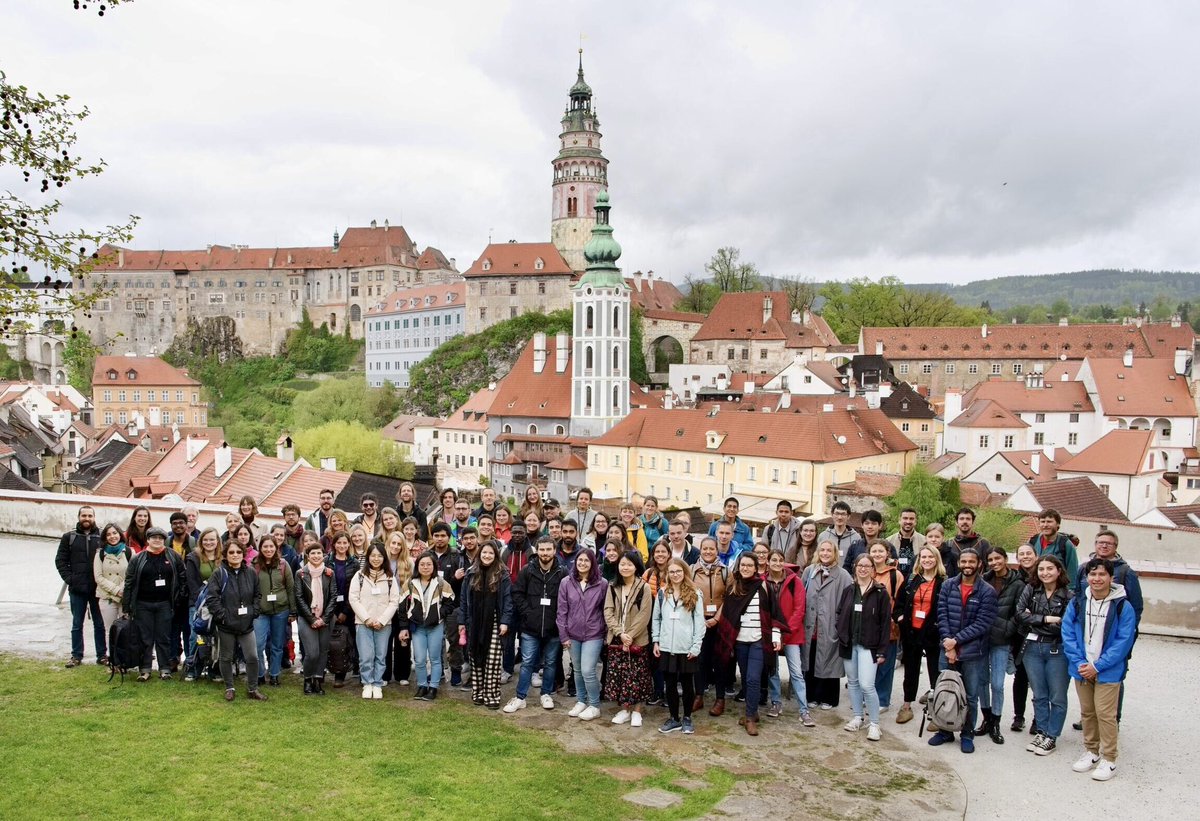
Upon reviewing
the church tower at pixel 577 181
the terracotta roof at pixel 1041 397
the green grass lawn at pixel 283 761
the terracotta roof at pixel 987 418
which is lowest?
the green grass lawn at pixel 283 761

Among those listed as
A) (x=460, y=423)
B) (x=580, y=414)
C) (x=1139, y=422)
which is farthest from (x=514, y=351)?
(x=1139, y=422)

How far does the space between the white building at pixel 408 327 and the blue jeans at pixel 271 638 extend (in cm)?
7008

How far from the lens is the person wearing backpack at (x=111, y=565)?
26.7 ft

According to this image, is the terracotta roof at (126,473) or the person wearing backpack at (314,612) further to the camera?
the terracotta roof at (126,473)

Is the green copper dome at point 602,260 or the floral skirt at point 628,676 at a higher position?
the green copper dome at point 602,260

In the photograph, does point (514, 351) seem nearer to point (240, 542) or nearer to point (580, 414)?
point (580, 414)

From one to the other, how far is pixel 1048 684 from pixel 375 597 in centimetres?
537

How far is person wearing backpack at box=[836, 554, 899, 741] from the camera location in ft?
23.7

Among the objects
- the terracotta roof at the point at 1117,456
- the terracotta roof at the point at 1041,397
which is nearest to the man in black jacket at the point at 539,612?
the terracotta roof at the point at 1117,456

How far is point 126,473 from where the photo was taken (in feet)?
99.4

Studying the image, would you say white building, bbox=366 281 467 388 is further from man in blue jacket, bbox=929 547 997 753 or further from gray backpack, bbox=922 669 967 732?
gray backpack, bbox=922 669 967 732

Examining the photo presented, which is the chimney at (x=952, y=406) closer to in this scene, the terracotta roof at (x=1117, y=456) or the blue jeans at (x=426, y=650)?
the terracotta roof at (x=1117, y=456)

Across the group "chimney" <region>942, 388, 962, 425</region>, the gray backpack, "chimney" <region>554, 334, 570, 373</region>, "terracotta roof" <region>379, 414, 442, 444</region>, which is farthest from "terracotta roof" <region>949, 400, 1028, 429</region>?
the gray backpack

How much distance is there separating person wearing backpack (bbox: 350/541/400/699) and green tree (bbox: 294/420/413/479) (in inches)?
1810
